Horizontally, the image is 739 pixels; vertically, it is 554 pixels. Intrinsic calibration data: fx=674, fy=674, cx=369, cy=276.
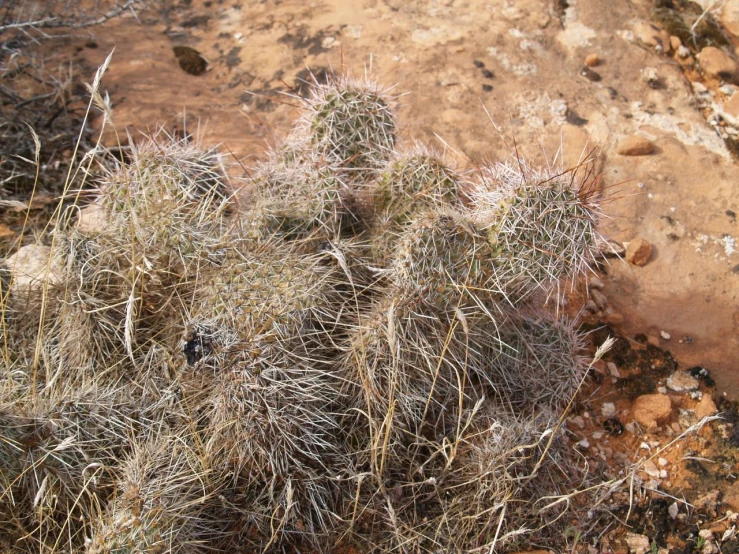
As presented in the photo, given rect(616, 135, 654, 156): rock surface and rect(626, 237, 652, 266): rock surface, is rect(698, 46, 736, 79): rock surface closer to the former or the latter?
rect(616, 135, 654, 156): rock surface

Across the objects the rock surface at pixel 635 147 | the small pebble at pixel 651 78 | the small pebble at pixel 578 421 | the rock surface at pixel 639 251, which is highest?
the small pebble at pixel 651 78

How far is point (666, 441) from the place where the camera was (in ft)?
10.1

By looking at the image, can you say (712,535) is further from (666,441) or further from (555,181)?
(555,181)

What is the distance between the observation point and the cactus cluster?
2367 millimetres

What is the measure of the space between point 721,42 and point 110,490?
492cm

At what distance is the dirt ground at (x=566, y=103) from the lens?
3.41 m

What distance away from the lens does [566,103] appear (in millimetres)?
4445

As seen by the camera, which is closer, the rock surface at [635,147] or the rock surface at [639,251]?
the rock surface at [639,251]

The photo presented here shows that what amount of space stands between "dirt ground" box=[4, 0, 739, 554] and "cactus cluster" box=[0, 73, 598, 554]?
2.21 ft

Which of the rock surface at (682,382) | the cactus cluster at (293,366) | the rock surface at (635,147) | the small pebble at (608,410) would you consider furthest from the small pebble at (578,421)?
the rock surface at (635,147)

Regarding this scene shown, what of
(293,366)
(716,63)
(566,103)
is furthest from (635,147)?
(293,366)

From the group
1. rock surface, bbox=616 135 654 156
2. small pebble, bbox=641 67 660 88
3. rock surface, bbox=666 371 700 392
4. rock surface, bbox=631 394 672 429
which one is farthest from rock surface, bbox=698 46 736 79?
rock surface, bbox=631 394 672 429

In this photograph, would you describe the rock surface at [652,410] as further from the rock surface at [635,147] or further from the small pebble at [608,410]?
the rock surface at [635,147]

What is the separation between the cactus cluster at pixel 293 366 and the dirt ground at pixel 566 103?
0.67 m
